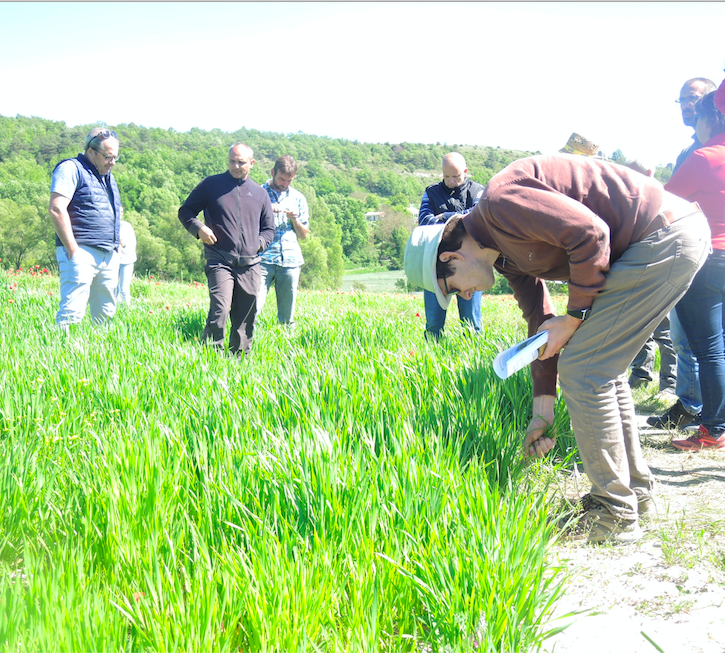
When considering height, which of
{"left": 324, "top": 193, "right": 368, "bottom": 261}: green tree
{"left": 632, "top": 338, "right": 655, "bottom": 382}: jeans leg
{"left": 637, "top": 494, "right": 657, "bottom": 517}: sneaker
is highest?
{"left": 324, "top": 193, "right": 368, "bottom": 261}: green tree

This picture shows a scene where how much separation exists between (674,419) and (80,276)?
4.69m

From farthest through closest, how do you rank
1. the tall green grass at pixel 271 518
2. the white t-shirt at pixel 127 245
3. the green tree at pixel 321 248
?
the green tree at pixel 321 248, the white t-shirt at pixel 127 245, the tall green grass at pixel 271 518

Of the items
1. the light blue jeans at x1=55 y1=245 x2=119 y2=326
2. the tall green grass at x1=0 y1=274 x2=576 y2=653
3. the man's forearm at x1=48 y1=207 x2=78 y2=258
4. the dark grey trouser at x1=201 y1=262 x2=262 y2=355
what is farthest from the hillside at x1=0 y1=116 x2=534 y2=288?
the tall green grass at x1=0 y1=274 x2=576 y2=653

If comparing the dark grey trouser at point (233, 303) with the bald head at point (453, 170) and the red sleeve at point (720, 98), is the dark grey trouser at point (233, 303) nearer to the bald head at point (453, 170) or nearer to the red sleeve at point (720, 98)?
the bald head at point (453, 170)

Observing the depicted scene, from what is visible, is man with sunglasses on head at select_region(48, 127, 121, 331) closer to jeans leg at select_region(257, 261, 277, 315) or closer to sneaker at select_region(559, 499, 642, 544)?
jeans leg at select_region(257, 261, 277, 315)

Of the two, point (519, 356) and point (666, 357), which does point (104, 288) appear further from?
point (666, 357)

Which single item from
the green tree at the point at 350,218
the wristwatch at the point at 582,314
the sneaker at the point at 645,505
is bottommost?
the sneaker at the point at 645,505

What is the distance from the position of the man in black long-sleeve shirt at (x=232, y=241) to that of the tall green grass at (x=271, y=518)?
6.05 feet

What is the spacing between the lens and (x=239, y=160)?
5.02m

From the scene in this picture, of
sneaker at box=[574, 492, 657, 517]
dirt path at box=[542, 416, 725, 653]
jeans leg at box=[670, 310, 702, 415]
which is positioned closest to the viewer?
dirt path at box=[542, 416, 725, 653]

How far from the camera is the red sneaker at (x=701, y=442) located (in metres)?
3.31

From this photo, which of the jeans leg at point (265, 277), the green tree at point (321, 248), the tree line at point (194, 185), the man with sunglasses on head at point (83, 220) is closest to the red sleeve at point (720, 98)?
the jeans leg at point (265, 277)

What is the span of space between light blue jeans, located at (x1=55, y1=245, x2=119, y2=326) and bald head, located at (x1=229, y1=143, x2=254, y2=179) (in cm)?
135

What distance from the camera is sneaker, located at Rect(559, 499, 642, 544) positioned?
224 cm
